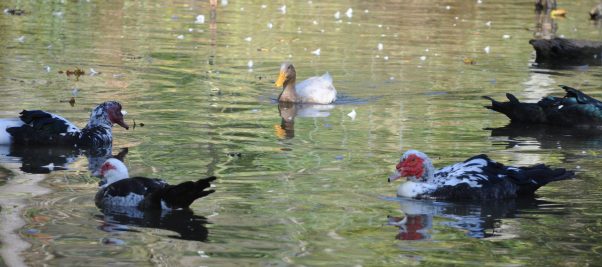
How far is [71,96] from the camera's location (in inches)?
699

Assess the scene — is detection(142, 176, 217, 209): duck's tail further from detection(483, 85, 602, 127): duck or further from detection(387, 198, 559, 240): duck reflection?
detection(483, 85, 602, 127): duck

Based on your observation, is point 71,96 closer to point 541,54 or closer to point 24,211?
point 24,211

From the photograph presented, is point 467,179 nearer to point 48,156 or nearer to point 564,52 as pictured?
point 48,156

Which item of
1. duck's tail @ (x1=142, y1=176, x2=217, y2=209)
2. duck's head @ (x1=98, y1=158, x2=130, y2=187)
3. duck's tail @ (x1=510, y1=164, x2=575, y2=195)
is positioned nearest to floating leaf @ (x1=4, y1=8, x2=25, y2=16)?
duck's head @ (x1=98, y1=158, x2=130, y2=187)

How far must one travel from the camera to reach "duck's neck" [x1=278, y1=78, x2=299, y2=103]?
1861 cm

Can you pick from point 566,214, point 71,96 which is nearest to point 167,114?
point 71,96

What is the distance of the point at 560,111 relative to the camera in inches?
662

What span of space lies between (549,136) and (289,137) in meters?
3.46

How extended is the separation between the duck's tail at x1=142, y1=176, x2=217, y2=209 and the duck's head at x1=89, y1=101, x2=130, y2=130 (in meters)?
3.97

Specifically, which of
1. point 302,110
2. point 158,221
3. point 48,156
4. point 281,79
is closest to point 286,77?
point 281,79

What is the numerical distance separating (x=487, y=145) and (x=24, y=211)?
6.40m

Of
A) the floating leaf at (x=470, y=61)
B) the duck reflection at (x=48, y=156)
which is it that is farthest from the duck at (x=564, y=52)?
the duck reflection at (x=48, y=156)

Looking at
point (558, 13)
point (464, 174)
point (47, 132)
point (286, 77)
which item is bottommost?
point (464, 174)

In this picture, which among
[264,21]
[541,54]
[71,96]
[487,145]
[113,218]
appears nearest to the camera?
[113,218]
